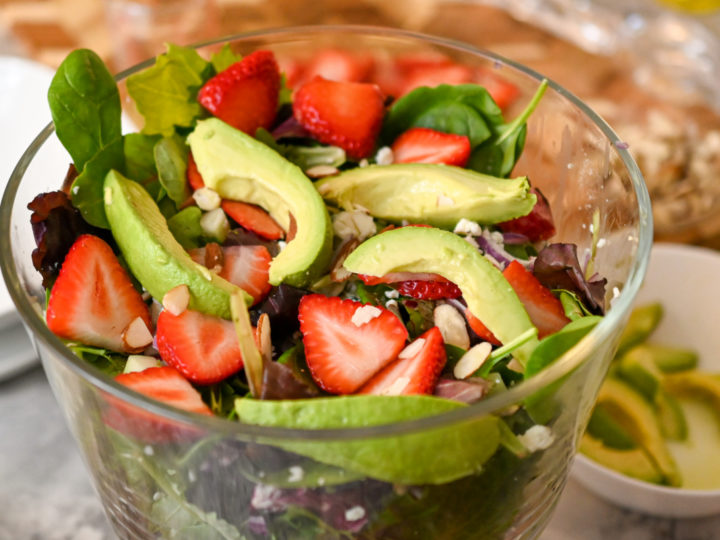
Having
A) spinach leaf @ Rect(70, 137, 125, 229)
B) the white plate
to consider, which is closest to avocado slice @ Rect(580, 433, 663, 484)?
spinach leaf @ Rect(70, 137, 125, 229)

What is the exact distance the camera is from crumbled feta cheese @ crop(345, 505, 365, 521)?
0.50 m

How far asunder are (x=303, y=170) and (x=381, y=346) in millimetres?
221

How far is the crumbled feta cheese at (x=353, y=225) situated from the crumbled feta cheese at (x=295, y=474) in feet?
0.78

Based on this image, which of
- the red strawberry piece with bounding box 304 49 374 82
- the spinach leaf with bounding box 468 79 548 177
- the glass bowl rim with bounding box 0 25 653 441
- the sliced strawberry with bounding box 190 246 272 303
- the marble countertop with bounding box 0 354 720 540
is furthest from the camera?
the red strawberry piece with bounding box 304 49 374 82

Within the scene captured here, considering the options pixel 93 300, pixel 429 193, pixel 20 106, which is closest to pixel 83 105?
pixel 93 300

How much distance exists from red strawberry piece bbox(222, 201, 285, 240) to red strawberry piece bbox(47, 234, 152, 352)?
0.34 feet

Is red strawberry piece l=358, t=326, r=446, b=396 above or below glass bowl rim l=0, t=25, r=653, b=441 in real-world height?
below

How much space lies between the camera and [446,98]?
788 mm

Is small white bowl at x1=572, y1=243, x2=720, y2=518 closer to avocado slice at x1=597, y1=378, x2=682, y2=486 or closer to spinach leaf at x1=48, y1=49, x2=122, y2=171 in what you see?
avocado slice at x1=597, y1=378, x2=682, y2=486

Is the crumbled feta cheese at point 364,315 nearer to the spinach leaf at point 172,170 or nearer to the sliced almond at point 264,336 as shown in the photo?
the sliced almond at point 264,336

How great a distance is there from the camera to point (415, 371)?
555mm

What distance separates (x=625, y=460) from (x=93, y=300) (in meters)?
0.59

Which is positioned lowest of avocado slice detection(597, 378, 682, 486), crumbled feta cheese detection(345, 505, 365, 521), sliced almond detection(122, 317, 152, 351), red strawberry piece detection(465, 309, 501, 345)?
avocado slice detection(597, 378, 682, 486)

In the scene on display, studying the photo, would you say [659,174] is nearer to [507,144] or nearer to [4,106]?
[507,144]
